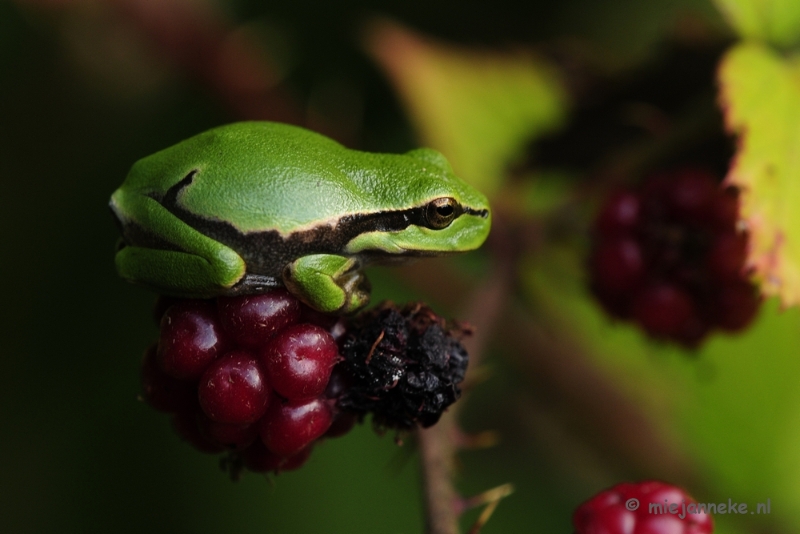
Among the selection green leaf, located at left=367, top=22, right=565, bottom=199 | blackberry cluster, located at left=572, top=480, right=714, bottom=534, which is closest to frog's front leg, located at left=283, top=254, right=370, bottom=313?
blackberry cluster, located at left=572, top=480, right=714, bottom=534

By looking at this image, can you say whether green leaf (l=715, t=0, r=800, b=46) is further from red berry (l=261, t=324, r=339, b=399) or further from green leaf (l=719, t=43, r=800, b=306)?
red berry (l=261, t=324, r=339, b=399)

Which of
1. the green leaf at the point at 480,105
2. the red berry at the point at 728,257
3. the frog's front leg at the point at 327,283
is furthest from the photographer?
the green leaf at the point at 480,105

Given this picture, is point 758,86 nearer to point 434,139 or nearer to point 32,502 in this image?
point 434,139

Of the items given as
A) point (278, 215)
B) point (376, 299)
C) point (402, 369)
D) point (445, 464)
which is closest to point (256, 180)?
point (278, 215)

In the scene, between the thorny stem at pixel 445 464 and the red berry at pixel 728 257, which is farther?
the red berry at pixel 728 257

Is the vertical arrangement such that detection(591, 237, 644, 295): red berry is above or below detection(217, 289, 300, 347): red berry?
above

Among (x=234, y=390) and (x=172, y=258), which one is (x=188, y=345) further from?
(x=172, y=258)

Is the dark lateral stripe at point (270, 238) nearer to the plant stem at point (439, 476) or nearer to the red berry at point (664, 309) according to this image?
the plant stem at point (439, 476)

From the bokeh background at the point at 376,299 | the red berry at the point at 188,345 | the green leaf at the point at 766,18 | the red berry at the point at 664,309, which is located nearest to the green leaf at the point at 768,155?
the green leaf at the point at 766,18
